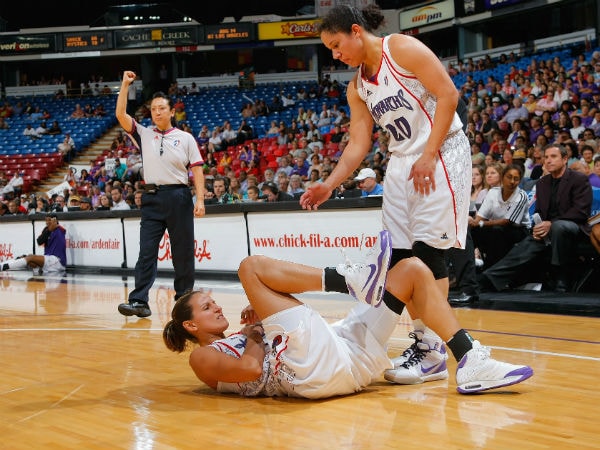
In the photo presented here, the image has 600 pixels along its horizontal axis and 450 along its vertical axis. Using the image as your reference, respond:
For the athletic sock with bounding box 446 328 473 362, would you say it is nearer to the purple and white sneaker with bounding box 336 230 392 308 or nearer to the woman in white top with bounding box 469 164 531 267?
the purple and white sneaker with bounding box 336 230 392 308

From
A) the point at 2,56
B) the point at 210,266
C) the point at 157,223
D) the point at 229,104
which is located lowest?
the point at 210,266

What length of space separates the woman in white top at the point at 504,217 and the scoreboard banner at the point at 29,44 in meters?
26.6

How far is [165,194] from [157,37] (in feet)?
81.6

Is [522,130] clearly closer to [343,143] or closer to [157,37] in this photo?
[343,143]

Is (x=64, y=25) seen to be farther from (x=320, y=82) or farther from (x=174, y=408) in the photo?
(x=174, y=408)

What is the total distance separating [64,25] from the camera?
1302 inches

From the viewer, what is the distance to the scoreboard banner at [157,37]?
30234mm

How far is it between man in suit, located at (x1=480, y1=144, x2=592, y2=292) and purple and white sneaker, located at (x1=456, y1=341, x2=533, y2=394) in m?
3.99

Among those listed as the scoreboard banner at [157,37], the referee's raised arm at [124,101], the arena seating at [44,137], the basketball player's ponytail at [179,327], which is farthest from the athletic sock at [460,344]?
the scoreboard banner at [157,37]

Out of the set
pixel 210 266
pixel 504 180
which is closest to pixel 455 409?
pixel 504 180

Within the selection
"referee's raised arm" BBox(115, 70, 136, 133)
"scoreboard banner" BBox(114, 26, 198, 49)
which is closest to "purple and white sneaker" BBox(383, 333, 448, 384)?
"referee's raised arm" BBox(115, 70, 136, 133)

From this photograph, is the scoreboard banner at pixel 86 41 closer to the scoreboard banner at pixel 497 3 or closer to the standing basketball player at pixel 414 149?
the scoreboard banner at pixel 497 3

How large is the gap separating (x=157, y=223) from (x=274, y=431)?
4196 millimetres

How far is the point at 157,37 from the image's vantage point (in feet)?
99.4
